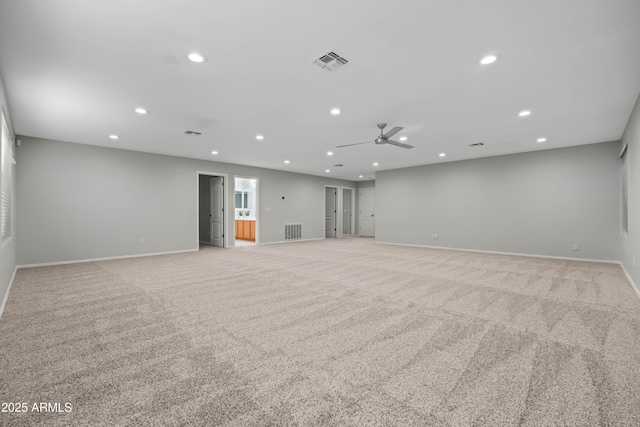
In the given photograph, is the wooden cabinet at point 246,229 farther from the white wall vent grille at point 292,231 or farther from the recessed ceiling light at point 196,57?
the recessed ceiling light at point 196,57

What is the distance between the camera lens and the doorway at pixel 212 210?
8.98 m

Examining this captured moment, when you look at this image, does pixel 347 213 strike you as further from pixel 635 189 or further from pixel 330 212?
pixel 635 189

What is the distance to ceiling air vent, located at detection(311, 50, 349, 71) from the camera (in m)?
2.76

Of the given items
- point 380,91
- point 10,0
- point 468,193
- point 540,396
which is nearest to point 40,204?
point 10,0

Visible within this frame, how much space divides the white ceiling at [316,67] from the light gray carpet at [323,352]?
2647mm

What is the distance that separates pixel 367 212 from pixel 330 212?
173 cm

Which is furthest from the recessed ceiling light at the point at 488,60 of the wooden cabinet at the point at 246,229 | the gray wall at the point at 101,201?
the wooden cabinet at the point at 246,229

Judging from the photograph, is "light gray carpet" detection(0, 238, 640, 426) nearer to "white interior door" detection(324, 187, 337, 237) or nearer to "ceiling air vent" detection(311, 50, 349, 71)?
"ceiling air vent" detection(311, 50, 349, 71)

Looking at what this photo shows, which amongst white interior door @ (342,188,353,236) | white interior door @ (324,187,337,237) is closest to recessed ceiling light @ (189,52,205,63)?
white interior door @ (324,187,337,237)

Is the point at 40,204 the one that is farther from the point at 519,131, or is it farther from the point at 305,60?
the point at 519,131

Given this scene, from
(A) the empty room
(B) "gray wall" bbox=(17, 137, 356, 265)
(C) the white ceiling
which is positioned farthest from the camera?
(B) "gray wall" bbox=(17, 137, 356, 265)

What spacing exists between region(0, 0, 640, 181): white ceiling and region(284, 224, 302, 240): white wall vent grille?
Result: 541 centimetres

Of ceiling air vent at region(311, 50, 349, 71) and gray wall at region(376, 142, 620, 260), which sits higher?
ceiling air vent at region(311, 50, 349, 71)

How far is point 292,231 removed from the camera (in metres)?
10.8
